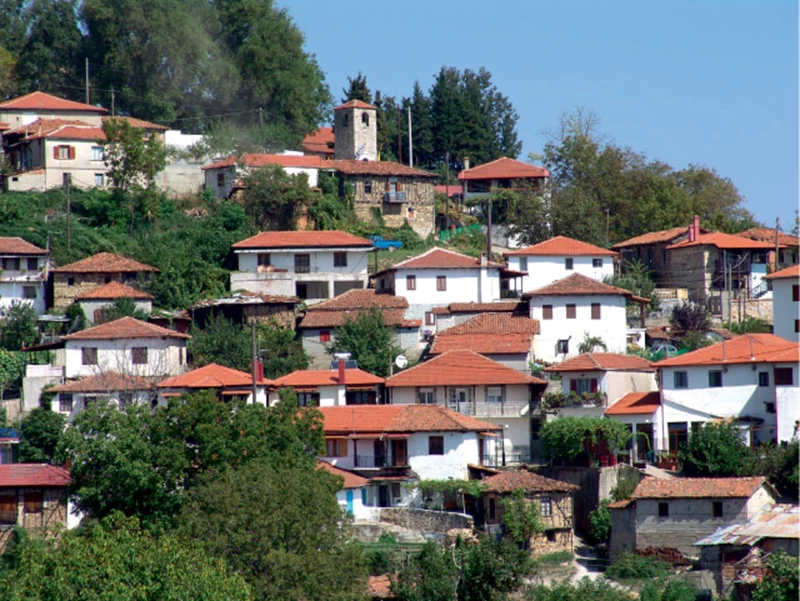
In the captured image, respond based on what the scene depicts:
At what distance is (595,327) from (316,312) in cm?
1104

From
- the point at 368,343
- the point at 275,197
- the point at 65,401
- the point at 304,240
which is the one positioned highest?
the point at 275,197

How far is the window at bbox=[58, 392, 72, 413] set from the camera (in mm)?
58312

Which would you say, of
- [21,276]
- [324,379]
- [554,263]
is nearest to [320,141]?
[554,263]

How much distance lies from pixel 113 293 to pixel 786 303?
26186mm

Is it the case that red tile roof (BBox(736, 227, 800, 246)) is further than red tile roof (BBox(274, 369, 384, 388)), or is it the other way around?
red tile roof (BBox(736, 227, 800, 246))

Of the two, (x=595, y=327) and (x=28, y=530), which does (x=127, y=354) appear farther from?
(x=595, y=327)

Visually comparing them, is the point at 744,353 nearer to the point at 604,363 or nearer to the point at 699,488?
the point at 604,363

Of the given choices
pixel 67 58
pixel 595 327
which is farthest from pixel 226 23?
pixel 595 327

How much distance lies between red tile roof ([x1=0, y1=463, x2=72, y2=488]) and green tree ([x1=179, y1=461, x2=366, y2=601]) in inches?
257

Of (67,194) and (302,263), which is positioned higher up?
(67,194)

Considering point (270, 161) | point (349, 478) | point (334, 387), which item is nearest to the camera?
point (349, 478)

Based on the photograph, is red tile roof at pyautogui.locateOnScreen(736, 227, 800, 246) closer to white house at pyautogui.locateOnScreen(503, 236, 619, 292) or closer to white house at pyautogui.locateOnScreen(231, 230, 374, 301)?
white house at pyautogui.locateOnScreen(503, 236, 619, 292)

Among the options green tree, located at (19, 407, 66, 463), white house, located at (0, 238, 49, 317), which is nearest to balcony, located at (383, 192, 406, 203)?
white house, located at (0, 238, 49, 317)

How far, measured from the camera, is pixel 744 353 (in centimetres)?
5675
